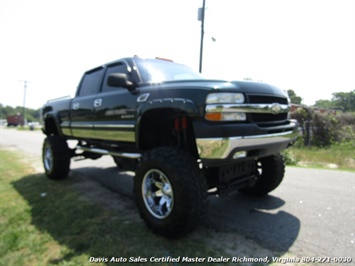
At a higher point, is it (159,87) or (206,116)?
(159,87)

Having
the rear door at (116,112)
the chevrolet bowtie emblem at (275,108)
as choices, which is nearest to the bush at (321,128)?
the chevrolet bowtie emblem at (275,108)

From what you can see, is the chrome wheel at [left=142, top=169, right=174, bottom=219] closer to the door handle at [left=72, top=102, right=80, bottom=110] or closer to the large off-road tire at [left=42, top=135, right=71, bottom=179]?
Result: the door handle at [left=72, top=102, right=80, bottom=110]

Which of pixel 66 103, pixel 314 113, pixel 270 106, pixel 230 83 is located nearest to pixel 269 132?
pixel 270 106

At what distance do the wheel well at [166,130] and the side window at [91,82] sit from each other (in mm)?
1585

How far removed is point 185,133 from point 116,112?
4.04ft

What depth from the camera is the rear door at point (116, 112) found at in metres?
3.42

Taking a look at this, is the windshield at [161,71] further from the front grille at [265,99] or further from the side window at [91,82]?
the front grille at [265,99]

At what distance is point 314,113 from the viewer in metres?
11.4

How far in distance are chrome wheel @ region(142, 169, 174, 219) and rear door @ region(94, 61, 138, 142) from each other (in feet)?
2.39

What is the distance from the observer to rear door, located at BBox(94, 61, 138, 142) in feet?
11.2

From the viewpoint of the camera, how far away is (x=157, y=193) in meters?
2.97

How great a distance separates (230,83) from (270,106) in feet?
1.76

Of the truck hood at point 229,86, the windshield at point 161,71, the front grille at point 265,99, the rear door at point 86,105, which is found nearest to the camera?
the truck hood at point 229,86

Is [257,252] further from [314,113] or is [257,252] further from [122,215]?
[314,113]
